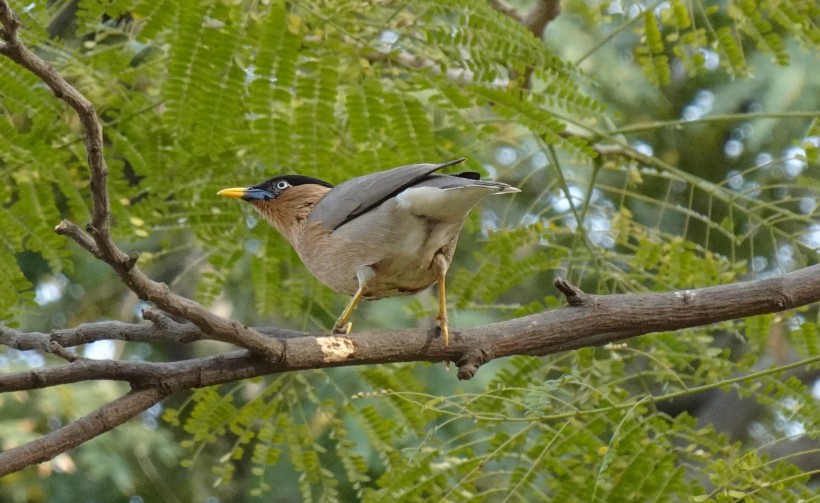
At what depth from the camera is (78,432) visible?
107 inches

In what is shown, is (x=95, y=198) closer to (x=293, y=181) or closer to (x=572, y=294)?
(x=572, y=294)

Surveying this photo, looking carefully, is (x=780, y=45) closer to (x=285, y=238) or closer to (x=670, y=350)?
(x=670, y=350)

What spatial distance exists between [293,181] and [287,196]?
8 centimetres

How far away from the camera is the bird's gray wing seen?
12.8ft

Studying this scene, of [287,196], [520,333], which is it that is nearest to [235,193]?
[287,196]

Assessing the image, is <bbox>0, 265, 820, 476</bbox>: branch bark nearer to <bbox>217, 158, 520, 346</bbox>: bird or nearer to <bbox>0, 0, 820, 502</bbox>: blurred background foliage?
<bbox>0, 0, 820, 502</bbox>: blurred background foliage

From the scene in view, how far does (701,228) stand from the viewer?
31.4ft

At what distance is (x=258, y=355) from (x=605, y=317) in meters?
1.21

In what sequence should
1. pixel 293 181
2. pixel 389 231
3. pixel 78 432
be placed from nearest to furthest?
pixel 78 432 → pixel 389 231 → pixel 293 181

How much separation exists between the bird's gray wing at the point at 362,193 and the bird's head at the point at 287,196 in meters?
0.17

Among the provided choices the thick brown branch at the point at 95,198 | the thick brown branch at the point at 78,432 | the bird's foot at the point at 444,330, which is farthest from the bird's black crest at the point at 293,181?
the thick brown branch at the point at 95,198

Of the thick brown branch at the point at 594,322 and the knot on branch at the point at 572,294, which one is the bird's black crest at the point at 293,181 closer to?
the thick brown branch at the point at 594,322

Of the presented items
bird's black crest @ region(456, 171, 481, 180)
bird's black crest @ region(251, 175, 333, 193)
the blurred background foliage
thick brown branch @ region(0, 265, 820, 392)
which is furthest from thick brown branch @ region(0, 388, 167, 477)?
bird's black crest @ region(251, 175, 333, 193)

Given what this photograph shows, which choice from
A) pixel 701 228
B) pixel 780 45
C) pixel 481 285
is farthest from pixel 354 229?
pixel 701 228
